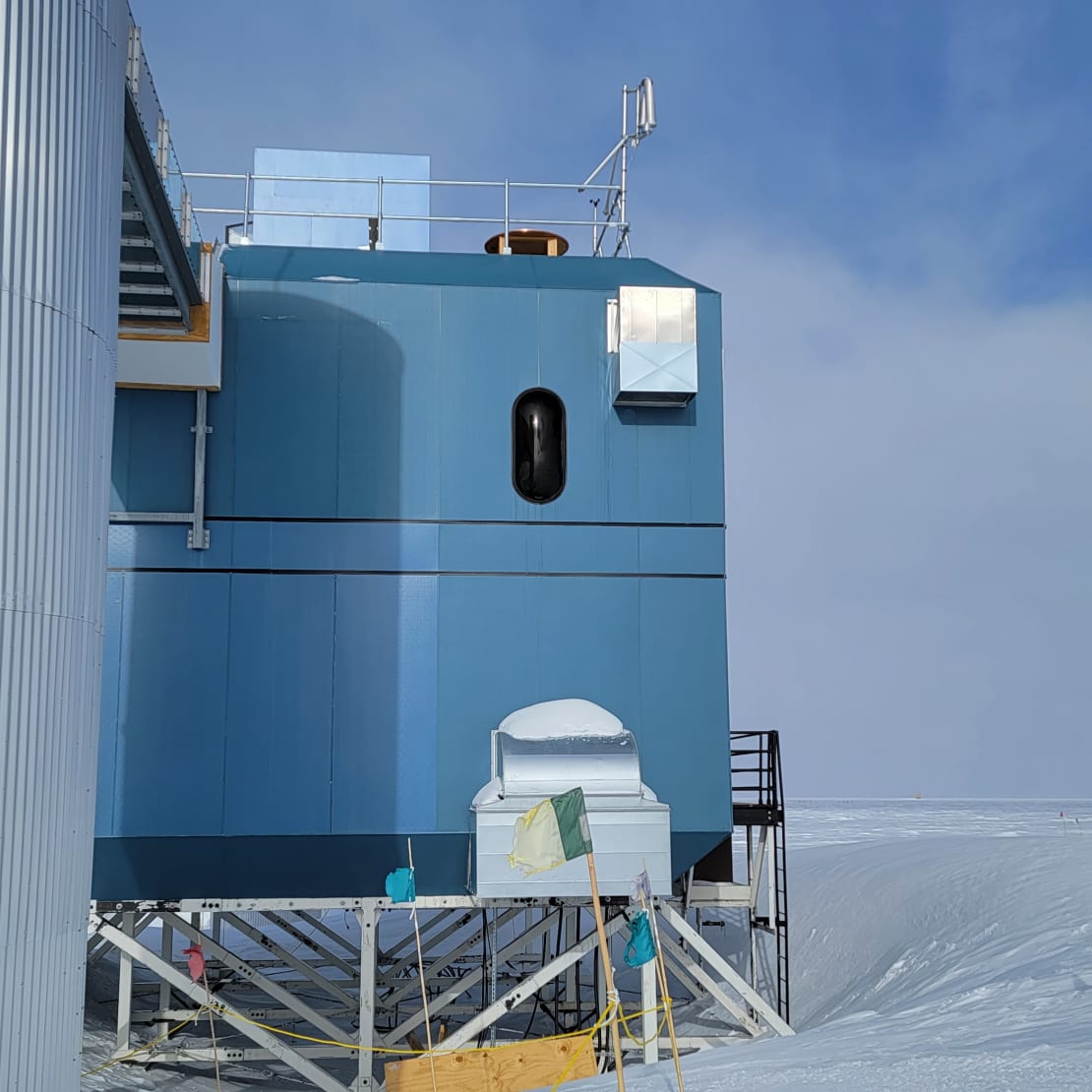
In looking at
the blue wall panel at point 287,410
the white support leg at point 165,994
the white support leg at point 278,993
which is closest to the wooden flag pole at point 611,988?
the white support leg at point 278,993

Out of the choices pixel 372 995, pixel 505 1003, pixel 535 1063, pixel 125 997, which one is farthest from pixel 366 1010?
pixel 125 997

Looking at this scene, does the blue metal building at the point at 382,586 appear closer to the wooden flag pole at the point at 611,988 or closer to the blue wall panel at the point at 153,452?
the blue wall panel at the point at 153,452

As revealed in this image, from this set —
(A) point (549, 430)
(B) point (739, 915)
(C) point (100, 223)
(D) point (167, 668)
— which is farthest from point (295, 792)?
(B) point (739, 915)

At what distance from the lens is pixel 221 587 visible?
47.3 ft

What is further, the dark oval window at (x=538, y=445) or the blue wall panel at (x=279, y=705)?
the dark oval window at (x=538, y=445)

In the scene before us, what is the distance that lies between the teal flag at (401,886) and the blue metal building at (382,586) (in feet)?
3.49

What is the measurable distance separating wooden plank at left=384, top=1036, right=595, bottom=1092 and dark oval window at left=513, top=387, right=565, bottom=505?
634 cm

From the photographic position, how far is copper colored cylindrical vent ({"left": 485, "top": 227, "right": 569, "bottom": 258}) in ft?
56.9

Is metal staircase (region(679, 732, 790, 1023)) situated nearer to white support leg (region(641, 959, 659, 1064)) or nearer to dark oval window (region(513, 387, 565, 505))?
white support leg (region(641, 959, 659, 1064))

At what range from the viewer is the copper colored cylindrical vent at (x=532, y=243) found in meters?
17.3

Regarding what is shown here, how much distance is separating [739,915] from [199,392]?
49.3 feet

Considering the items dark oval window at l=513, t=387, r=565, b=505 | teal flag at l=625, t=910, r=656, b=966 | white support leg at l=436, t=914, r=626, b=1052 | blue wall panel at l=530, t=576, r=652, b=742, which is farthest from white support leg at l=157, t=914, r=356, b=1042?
dark oval window at l=513, t=387, r=565, b=505

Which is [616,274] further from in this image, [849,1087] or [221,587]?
[849,1087]

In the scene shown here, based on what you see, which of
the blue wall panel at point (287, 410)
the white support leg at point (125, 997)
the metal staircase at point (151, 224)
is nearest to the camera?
the metal staircase at point (151, 224)
